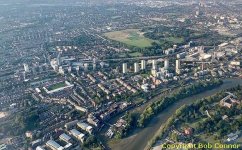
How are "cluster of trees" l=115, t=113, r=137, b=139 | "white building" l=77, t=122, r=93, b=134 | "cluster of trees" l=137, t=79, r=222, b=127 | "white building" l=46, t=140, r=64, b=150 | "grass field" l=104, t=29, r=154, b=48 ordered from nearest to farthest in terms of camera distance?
"white building" l=46, t=140, r=64, b=150 < "cluster of trees" l=115, t=113, r=137, b=139 < "white building" l=77, t=122, r=93, b=134 < "cluster of trees" l=137, t=79, r=222, b=127 < "grass field" l=104, t=29, r=154, b=48

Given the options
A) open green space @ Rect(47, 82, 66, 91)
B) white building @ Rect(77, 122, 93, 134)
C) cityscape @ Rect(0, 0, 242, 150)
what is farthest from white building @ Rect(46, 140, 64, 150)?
open green space @ Rect(47, 82, 66, 91)

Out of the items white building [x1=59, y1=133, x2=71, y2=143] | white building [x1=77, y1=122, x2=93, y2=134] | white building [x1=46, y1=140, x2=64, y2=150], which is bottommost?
white building [x1=46, y1=140, x2=64, y2=150]

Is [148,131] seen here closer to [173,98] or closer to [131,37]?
[173,98]

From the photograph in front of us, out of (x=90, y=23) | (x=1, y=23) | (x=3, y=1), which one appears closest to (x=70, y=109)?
(x=90, y=23)

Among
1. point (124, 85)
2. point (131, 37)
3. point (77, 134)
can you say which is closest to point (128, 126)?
point (77, 134)

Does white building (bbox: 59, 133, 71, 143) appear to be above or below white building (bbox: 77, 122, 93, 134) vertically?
below

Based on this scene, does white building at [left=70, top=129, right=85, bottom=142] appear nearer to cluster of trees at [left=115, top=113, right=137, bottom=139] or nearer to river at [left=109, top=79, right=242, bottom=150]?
river at [left=109, top=79, right=242, bottom=150]

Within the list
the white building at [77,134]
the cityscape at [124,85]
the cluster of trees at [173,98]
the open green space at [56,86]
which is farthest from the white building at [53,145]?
the open green space at [56,86]
